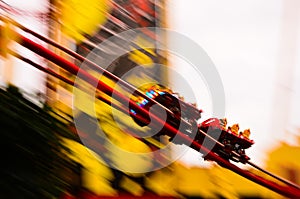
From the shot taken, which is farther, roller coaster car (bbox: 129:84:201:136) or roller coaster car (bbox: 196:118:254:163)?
roller coaster car (bbox: 196:118:254:163)

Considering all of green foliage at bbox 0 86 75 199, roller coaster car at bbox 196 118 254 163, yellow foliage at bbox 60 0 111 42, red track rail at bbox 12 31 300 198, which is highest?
yellow foliage at bbox 60 0 111 42

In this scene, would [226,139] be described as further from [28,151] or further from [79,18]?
[28,151]

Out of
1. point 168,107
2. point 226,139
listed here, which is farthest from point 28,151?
point 226,139

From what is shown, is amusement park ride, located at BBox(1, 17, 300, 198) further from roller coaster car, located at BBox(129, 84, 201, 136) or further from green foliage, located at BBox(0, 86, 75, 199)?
green foliage, located at BBox(0, 86, 75, 199)

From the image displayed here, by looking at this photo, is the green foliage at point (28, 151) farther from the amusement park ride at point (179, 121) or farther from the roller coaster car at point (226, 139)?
the roller coaster car at point (226, 139)

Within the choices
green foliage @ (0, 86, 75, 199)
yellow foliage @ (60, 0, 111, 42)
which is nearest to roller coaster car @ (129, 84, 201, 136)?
yellow foliage @ (60, 0, 111, 42)

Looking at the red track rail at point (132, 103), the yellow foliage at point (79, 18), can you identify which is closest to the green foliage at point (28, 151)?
the red track rail at point (132, 103)

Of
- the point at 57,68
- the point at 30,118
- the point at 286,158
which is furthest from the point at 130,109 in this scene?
the point at 286,158

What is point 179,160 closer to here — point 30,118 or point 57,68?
point 57,68
